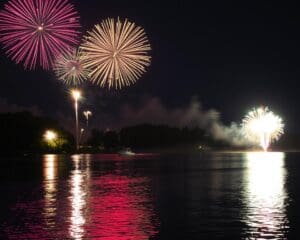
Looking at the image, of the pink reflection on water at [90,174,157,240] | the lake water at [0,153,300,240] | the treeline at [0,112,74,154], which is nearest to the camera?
the pink reflection on water at [90,174,157,240]

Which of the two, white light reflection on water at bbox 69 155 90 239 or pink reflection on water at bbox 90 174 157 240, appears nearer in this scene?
pink reflection on water at bbox 90 174 157 240

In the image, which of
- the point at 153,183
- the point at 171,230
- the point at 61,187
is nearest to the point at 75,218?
the point at 171,230

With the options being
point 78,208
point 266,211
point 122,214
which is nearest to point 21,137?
point 78,208

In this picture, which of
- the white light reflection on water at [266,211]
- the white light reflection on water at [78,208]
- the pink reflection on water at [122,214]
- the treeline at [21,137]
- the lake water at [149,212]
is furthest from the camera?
the treeline at [21,137]

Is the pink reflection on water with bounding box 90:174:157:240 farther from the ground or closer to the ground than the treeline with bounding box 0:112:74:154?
closer to the ground

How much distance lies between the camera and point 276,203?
38375 millimetres

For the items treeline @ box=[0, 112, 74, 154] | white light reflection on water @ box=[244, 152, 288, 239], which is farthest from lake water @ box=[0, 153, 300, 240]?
treeline @ box=[0, 112, 74, 154]

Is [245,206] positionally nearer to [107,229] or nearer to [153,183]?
[107,229]

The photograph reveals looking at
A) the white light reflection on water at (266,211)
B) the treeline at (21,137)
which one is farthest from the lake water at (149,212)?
the treeline at (21,137)

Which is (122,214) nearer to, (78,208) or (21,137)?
(78,208)

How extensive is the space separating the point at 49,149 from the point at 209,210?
165903 mm

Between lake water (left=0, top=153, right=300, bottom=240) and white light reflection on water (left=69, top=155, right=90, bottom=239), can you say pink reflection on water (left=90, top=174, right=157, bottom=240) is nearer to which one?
lake water (left=0, top=153, right=300, bottom=240)

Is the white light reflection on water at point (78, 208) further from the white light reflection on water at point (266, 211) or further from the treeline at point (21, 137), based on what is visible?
the treeline at point (21, 137)

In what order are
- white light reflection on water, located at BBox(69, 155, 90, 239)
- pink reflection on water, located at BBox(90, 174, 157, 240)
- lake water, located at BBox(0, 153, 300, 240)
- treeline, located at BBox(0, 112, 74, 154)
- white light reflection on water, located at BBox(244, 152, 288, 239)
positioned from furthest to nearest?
treeline, located at BBox(0, 112, 74, 154) < white light reflection on water, located at BBox(244, 152, 288, 239) < white light reflection on water, located at BBox(69, 155, 90, 239) < lake water, located at BBox(0, 153, 300, 240) < pink reflection on water, located at BBox(90, 174, 157, 240)
